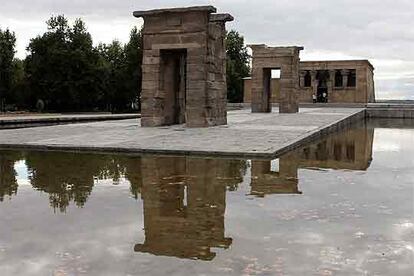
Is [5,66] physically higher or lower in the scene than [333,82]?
higher

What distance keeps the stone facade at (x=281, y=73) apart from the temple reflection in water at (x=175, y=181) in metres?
19.9

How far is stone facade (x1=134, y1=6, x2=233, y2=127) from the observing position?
736 inches

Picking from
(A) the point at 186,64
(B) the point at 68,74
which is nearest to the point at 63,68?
(B) the point at 68,74

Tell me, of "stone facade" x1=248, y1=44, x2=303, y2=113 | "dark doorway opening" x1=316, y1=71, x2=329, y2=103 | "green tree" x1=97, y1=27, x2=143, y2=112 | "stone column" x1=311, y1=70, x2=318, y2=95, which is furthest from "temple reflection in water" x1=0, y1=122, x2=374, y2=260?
"dark doorway opening" x1=316, y1=71, x2=329, y2=103

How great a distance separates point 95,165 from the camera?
32.2ft

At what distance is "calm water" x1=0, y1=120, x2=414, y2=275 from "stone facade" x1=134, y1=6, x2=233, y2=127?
8.90 m

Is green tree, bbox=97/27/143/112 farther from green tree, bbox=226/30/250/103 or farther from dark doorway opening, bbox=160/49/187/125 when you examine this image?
dark doorway opening, bbox=160/49/187/125

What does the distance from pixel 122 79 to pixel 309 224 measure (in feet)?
129

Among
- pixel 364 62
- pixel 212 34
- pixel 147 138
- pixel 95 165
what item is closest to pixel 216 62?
pixel 212 34

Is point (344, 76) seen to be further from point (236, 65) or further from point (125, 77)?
point (125, 77)

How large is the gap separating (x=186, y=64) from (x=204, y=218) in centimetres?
1403

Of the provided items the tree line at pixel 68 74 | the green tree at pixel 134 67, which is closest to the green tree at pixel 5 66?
the tree line at pixel 68 74

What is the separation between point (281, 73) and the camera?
32.8 metres

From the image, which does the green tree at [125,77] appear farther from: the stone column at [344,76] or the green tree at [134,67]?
the stone column at [344,76]
